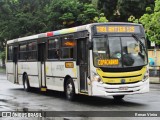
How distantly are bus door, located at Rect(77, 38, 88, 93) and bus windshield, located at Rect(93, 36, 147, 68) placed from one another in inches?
27.5

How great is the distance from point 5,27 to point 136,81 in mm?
42433

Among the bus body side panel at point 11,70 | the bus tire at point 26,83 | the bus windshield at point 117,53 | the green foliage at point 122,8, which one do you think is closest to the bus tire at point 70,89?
the bus windshield at point 117,53

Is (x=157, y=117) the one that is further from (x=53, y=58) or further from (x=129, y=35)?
(x=53, y=58)

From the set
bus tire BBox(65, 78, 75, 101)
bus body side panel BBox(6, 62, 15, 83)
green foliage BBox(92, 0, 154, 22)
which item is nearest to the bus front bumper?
bus tire BBox(65, 78, 75, 101)

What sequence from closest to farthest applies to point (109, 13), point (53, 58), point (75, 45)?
point (75, 45) < point (53, 58) < point (109, 13)

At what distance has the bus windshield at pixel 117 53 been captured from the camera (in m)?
14.9

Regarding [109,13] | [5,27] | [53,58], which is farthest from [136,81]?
[5,27]

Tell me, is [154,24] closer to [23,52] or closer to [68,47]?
[23,52]

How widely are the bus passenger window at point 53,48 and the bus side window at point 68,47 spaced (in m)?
0.69

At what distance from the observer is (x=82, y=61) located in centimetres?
1588

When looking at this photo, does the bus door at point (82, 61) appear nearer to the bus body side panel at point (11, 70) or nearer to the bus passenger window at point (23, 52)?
the bus passenger window at point (23, 52)

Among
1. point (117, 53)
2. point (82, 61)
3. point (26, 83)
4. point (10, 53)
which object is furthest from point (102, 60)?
point (10, 53)

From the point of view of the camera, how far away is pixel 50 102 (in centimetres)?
1661

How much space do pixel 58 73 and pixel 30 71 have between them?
4.06 m
